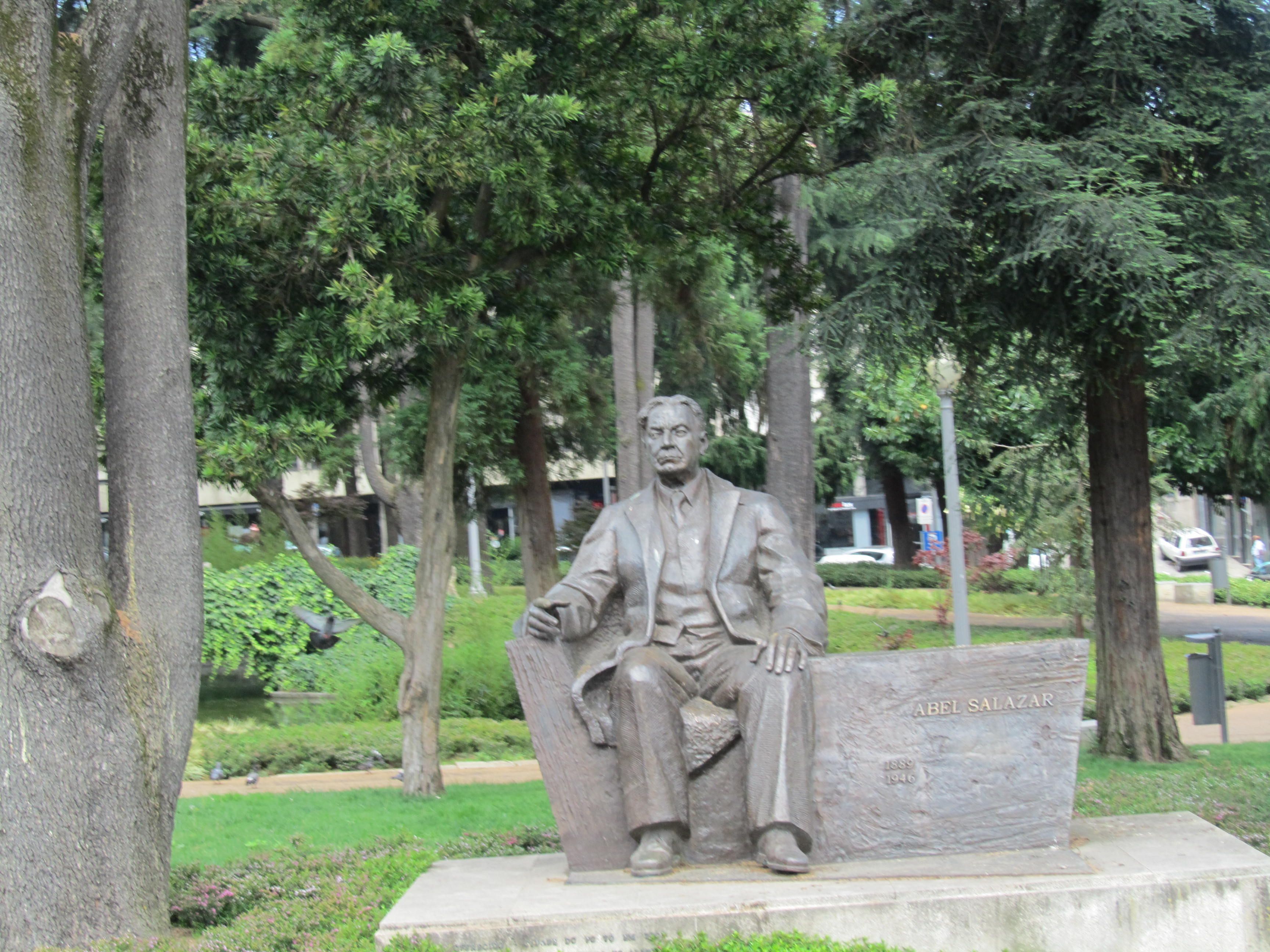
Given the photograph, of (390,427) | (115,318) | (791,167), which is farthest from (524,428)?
(115,318)

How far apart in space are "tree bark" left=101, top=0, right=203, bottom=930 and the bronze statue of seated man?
166cm

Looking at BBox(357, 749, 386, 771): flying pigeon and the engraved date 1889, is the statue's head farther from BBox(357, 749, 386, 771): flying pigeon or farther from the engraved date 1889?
BBox(357, 749, 386, 771): flying pigeon

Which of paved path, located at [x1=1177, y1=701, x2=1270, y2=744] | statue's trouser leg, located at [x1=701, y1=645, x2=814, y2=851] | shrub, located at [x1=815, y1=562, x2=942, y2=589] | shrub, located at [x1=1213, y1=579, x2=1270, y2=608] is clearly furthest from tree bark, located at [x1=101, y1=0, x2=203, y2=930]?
shrub, located at [x1=1213, y1=579, x2=1270, y2=608]

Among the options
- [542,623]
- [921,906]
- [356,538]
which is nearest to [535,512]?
[542,623]

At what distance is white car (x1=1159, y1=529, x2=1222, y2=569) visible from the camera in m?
41.1

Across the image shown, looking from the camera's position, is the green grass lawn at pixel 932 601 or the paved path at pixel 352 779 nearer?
the paved path at pixel 352 779

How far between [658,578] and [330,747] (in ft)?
23.7

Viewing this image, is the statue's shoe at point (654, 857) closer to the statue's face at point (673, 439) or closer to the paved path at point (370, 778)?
the statue's face at point (673, 439)

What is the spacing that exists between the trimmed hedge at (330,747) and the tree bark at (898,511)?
58.0ft

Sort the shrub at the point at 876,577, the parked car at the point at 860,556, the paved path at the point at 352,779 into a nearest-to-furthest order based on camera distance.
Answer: the paved path at the point at 352,779
the shrub at the point at 876,577
the parked car at the point at 860,556

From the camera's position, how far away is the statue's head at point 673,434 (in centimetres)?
630

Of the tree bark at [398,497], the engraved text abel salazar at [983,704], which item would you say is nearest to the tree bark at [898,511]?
the tree bark at [398,497]

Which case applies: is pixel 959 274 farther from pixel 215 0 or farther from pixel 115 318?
pixel 215 0

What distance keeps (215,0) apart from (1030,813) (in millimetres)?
16044
